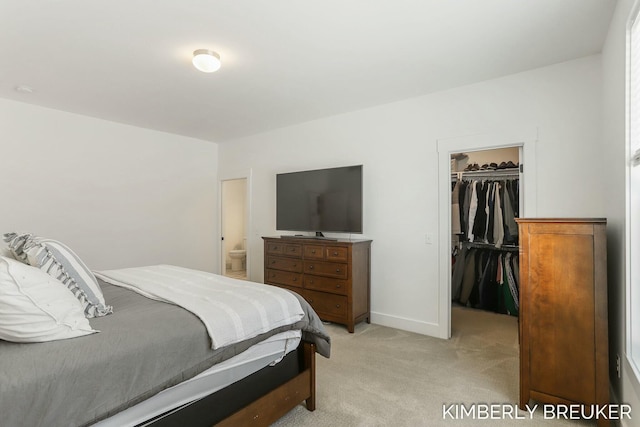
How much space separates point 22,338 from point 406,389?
2.17 meters

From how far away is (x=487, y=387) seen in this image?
2.33m

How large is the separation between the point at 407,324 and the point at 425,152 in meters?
1.84

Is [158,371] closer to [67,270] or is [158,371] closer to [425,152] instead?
[67,270]

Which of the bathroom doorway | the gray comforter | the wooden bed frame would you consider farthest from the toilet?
the gray comforter

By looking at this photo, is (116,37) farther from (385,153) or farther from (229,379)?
(385,153)

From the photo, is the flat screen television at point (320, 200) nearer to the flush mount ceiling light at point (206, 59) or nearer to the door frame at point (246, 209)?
the door frame at point (246, 209)

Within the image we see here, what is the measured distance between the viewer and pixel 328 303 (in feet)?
11.9

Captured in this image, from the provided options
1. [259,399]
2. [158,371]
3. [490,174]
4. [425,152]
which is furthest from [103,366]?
[490,174]

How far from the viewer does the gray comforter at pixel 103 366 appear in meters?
1.04

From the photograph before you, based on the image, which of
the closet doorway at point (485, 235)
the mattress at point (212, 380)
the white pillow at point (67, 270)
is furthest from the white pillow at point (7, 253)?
the closet doorway at point (485, 235)

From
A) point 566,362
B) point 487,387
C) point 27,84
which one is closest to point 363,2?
point 566,362

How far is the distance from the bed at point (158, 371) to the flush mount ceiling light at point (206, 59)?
1682 millimetres

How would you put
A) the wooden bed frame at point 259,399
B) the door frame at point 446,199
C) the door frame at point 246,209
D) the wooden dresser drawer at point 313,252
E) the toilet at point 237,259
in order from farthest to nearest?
the toilet at point 237,259
the door frame at point 246,209
the wooden dresser drawer at point 313,252
the door frame at point 446,199
the wooden bed frame at point 259,399

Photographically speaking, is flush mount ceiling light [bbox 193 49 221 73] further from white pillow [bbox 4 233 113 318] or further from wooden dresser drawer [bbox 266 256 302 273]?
wooden dresser drawer [bbox 266 256 302 273]
